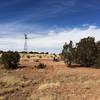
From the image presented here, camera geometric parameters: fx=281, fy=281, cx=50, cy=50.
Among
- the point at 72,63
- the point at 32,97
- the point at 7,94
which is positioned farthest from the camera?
the point at 72,63

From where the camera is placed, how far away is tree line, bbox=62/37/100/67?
4150 centimetres

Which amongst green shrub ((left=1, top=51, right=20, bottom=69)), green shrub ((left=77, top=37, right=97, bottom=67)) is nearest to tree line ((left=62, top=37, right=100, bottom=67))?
green shrub ((left=77, top=37, right=97, bottom=67))

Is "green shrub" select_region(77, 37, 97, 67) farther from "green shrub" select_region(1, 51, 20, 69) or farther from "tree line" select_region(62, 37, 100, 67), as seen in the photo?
"green shrub" select_region(1, 51, 20, 69)

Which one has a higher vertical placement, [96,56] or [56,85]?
[96,56]

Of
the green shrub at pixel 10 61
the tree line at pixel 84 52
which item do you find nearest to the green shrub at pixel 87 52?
the tree line at pixel 84 52

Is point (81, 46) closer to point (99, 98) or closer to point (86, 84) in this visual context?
point (86, 84)

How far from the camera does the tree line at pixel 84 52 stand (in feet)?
136

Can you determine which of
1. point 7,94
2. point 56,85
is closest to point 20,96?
point 7,94

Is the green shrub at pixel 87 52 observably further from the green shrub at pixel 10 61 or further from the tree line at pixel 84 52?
the green shrub at pixel 10 61

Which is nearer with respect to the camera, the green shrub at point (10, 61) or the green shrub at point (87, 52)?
the green shrub at point (10, 61)

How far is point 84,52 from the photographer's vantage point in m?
41.6

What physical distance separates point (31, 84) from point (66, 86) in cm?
386

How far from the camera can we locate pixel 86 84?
926 inches

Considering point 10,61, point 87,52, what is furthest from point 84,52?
point 10,61
